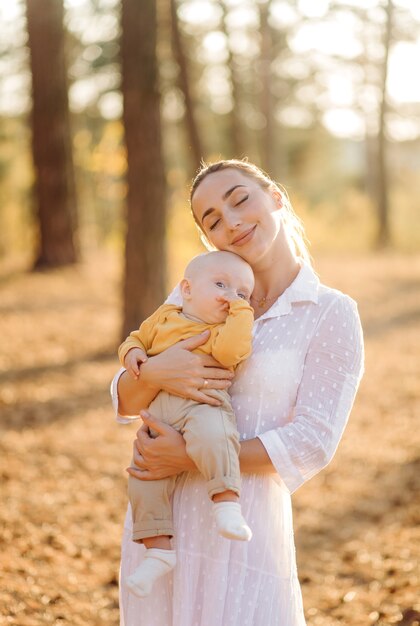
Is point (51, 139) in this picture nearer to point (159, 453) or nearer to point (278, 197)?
point (278, 197)

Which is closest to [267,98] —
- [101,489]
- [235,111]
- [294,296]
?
[235,111]

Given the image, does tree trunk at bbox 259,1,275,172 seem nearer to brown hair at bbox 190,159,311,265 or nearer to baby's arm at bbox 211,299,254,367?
brown hair at bbox 190,159,311,265

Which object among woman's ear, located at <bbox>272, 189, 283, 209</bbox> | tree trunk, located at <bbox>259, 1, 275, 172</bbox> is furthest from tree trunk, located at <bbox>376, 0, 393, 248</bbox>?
woman's ear, located at <bbox>272, 189, 283, 209</bbox>

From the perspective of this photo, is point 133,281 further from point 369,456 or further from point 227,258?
point 227,258

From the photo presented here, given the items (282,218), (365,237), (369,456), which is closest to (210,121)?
(365,237)

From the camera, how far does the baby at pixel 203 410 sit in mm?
2139

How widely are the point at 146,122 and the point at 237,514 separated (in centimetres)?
681

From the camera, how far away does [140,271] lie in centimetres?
865

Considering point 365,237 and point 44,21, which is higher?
point 44,21

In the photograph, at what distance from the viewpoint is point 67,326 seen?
1013 cm

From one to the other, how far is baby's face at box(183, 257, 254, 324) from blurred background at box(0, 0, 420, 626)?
3.06 ft

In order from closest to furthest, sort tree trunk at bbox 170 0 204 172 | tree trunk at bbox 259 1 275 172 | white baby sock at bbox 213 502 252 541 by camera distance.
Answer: white baby sock at bbox 213 502 252 541 → tree trunk at bbox 170 0 204 172 → tree trunk at bbox 259 1 275 172

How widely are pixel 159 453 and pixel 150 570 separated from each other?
0.32 meters

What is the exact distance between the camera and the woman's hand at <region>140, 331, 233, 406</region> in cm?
222
